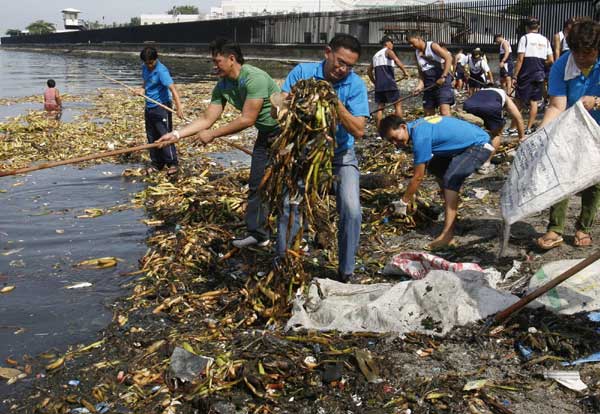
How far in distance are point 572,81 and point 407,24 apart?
2923cm

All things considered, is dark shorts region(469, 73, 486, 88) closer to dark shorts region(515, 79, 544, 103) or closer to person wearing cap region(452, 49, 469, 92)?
person wearing cap region(452, 49, 469, 92)

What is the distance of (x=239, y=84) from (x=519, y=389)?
359 cm

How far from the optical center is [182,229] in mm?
6688

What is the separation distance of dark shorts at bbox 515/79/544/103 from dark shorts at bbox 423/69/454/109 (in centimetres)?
169

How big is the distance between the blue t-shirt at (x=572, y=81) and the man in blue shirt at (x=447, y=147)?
841 mm

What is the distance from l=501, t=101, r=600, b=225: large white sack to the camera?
4199 millimetres

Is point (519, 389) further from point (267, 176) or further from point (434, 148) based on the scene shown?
point (434, 148)

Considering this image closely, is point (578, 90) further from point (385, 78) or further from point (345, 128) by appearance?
point (385, 78)

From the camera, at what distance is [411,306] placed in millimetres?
4129

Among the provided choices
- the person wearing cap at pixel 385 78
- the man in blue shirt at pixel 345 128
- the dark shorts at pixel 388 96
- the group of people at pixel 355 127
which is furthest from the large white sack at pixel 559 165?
the dark shorts at pixel 388 96

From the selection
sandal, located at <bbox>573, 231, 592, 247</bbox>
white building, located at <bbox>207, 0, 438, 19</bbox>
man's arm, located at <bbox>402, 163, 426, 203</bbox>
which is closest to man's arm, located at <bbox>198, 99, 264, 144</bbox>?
man's arm, located at <bbox>402, 163, 426, 203</bbox>

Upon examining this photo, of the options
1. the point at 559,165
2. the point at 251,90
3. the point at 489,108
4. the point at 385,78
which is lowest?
the point at 559,165

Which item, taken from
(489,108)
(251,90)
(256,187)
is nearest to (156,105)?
(256,187)

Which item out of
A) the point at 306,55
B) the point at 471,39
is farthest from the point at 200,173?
the point at 306,55
